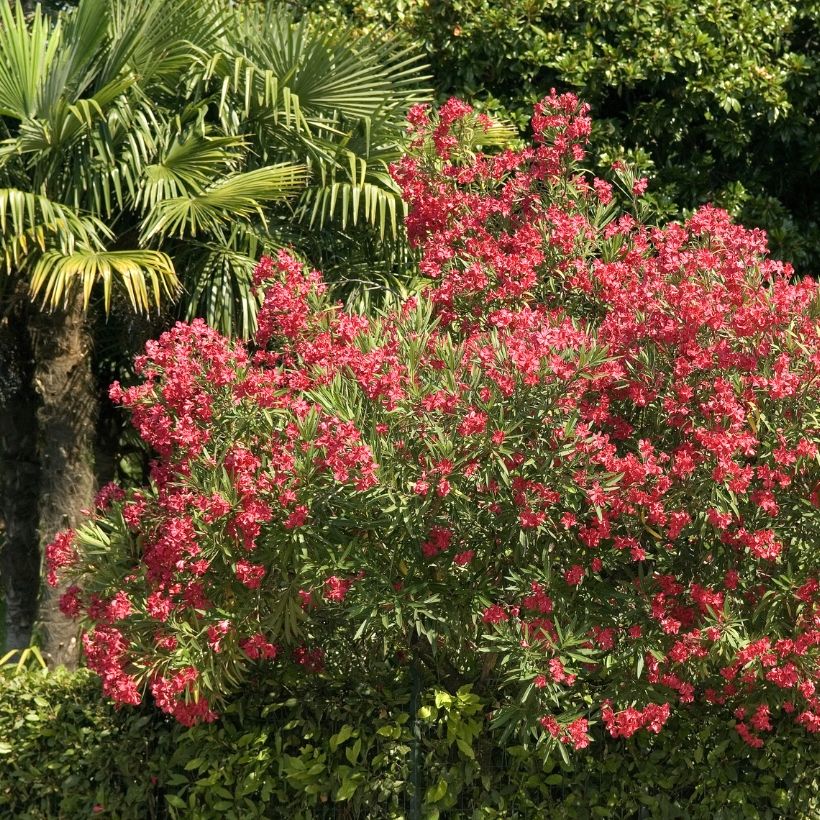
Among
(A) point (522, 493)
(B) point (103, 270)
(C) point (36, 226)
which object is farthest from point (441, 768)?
(C) point (36, 226)

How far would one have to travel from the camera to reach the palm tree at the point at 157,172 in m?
7.05

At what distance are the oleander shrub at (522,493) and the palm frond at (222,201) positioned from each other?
1574 mm

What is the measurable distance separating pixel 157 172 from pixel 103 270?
84cm

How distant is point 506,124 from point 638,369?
505cm

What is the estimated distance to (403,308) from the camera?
18.2ft

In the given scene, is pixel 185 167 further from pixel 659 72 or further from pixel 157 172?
pixel 659 72

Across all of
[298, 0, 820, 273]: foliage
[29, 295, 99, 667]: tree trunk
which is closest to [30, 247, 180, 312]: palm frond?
[29, 295, 99, 667]: tree trunk

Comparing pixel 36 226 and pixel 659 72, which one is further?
pixel 659 72

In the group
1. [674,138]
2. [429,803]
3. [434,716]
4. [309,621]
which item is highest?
[674,138]

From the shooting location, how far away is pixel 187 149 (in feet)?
24.1

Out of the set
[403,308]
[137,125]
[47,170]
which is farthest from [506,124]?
[403,308]

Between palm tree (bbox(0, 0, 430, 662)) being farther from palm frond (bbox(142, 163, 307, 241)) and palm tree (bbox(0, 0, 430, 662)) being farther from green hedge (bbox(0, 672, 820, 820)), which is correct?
green hedge (bbox(0, 672, 820, 820))

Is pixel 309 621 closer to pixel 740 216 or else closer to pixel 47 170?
pixel 47 170

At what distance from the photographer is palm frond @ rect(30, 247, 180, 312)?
6.59 metres
